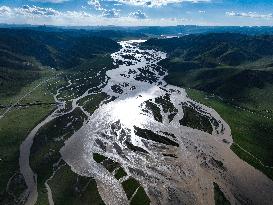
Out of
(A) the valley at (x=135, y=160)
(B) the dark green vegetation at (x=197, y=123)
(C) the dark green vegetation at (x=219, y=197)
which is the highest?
(C) the dark green vegetation at (x=219, y=197)

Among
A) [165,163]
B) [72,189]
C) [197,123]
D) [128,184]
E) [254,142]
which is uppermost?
[72,189]

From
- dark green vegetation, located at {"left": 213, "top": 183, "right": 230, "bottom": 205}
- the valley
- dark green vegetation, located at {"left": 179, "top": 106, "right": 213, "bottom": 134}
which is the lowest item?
dark green vegetation, located at {"left": 179, "top": 106, "right": 213, "bottom": 134}

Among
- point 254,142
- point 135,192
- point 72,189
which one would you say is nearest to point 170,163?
point 135,192

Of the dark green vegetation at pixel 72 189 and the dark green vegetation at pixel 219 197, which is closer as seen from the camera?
the dark green vegetation at pixel 72 189

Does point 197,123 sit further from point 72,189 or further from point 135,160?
point 72,189

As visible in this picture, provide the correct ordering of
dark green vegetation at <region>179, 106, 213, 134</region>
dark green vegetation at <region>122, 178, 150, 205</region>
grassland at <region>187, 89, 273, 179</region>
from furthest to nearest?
dark green vegetation at <region>179, 106, 213, 134</region>
grassland at <region>187, 89, 273, 179</region>
dark green vegetation at <region>122, 178, 150, 205</region>

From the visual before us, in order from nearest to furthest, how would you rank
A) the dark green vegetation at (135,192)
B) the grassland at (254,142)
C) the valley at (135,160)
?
the dark green vegetation at (135,192), the valley at (135,160), the grassland at (254,142)

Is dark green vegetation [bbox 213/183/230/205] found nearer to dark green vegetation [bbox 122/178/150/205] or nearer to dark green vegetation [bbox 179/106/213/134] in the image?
dark green vegetation [bbox 122/178/150/205]

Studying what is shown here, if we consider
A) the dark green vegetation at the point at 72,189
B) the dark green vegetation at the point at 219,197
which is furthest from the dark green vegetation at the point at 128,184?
the dark green vegetation at the point at 219,197

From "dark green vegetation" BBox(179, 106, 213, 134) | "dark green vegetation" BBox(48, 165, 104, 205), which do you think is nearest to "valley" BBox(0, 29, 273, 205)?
"dark green vegetation" BBox(48, 165, 104, 205)

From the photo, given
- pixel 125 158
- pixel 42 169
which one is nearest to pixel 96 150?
pixel 125 158

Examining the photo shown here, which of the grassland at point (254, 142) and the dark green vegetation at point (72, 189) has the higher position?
the dark green vegetation at point (72, 189)

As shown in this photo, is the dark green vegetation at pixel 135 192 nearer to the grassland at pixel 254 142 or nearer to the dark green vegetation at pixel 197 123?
the grassland at pixel 254 142
